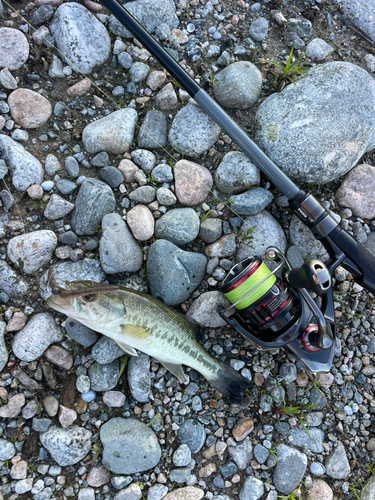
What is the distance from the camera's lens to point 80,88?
3848 mm

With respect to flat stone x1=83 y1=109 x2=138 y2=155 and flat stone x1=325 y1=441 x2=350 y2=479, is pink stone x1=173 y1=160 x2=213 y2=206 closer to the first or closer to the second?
flat stone x1=83 y1=109 x2=138 y2=155

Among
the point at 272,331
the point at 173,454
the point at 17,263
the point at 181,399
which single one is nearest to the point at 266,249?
the point at 272,331

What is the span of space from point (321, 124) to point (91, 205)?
2.49 meters

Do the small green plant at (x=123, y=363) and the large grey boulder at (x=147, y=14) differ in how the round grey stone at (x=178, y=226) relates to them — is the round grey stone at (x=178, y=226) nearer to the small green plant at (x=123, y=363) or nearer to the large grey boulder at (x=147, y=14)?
the small green plant at (x=123, y=363)

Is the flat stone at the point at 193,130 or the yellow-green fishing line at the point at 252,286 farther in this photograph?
the flat stone at the point at 193,130

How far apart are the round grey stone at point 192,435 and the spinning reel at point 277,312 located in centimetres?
109

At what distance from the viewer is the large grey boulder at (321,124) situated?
3.75 m

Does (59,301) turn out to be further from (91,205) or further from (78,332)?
(91,205)

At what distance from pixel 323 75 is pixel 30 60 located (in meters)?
3.11

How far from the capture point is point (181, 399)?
369 cm

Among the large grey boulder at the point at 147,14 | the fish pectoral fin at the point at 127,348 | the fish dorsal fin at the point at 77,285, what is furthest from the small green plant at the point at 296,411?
the large grey boulder at the point at 147,14

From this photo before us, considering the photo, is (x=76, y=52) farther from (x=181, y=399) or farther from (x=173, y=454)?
(x=173, y=454)

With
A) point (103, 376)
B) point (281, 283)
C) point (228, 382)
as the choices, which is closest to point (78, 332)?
point (103, 376)

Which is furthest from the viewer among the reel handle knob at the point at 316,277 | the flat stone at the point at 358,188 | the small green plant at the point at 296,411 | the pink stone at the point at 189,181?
the flat stone at the point at 358,188
